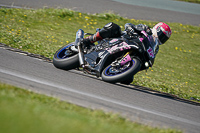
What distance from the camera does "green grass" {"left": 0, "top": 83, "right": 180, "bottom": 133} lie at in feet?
8.38

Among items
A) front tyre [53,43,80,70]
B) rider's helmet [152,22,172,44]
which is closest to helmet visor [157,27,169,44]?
rider's helmet [152,22,172,44]

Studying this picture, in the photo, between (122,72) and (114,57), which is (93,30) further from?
(122,72)

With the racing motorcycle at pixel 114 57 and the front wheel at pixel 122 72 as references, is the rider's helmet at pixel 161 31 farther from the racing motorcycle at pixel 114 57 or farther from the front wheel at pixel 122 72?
the front wheel at pixel 122 72

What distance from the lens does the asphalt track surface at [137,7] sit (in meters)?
14.9

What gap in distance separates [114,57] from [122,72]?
507 millimetres

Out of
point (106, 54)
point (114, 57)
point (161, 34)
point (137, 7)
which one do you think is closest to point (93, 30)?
point (137, 7)

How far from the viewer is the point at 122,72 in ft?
18.6

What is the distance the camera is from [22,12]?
39.9ft

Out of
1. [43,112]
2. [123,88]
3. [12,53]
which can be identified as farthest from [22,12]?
[43,112]

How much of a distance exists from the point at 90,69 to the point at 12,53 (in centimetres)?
209

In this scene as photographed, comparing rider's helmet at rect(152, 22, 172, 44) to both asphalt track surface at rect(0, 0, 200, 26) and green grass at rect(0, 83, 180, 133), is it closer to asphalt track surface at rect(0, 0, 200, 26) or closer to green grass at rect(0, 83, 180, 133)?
green grass at rect(0, 83, 180, 133)

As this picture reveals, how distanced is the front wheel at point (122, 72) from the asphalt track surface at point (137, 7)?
8.75 metres

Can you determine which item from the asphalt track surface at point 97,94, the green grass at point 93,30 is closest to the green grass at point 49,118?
the asphalt track surface at point 97,94

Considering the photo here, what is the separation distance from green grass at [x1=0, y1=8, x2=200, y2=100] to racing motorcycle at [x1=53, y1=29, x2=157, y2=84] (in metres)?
1.52
